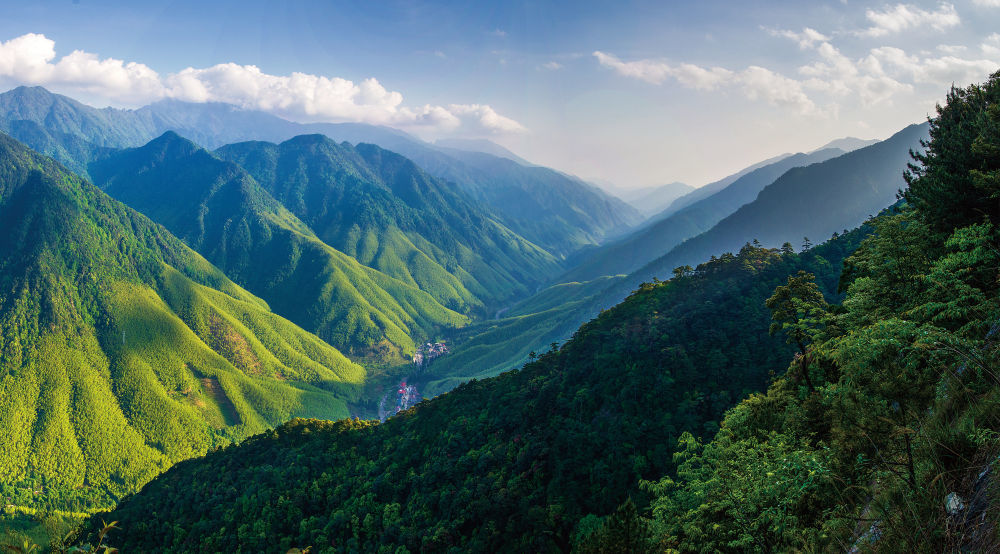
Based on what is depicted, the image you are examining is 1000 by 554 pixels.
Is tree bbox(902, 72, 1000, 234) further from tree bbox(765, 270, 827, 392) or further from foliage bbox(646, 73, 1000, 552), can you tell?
tree bbox(765, 270, 827, 392)

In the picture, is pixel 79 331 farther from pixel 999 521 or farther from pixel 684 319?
pixel 999 521

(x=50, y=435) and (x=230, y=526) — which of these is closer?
(x=230, y=526)

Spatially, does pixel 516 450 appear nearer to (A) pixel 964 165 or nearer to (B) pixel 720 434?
(B) pixel 720 434

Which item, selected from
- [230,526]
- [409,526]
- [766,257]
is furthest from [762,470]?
[230,526]

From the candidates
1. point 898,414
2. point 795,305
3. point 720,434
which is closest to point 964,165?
point 795,305

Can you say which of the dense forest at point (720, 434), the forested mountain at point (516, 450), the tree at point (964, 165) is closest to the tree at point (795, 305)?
the dense forest at point (720, 434)

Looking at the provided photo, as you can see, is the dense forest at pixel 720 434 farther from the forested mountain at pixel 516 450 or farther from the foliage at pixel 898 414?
the forested mountain at pixel 516 450
